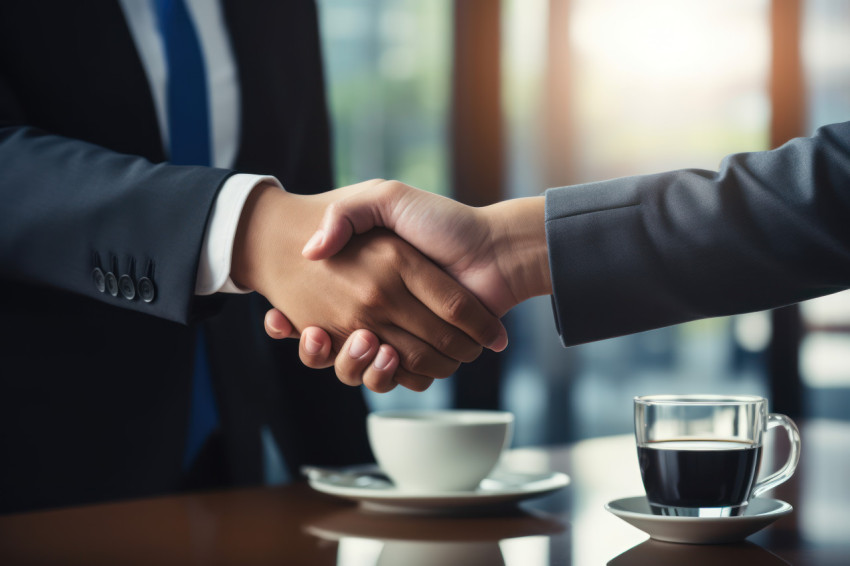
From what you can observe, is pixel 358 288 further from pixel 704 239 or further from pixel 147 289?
pixel 704 239

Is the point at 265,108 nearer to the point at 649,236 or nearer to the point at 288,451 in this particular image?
the point at 288,451

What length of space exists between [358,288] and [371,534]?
1.14 feet

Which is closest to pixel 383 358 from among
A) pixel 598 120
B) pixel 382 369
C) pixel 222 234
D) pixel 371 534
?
pixel 382 369

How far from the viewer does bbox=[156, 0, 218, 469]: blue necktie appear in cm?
123

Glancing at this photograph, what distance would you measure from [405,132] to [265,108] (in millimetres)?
2058

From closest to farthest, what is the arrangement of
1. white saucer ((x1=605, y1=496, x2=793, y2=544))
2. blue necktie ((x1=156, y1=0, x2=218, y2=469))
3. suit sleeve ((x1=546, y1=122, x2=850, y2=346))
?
white saucer ((x1=605, y1=496, x2=793, y2=544)) < suit sleeve ((x1=546, y1=122, x2=850, y2=346)) < blue necktie ((x1=156, y1=0, x2=218, y2=469))

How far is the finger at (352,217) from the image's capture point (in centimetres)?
94

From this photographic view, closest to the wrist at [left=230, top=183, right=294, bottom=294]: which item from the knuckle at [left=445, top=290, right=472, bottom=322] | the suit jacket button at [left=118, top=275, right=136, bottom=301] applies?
the suit jacket button at [left=118, top=275, right=136, bottom=301]

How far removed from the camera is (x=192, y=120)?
124 cm

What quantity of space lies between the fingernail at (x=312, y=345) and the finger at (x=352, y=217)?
113mm

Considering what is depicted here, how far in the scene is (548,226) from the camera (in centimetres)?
92

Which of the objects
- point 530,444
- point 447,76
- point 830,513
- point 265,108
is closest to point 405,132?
point 447,76

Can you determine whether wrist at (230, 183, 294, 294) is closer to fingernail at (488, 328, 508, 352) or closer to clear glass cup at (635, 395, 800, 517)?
fingernail at (488, 328, 508, 352)

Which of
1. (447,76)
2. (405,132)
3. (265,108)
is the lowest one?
(265,108)
